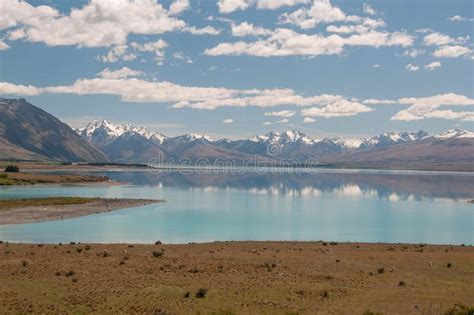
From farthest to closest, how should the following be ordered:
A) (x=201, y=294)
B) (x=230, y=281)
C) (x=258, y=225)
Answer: (x=258, y=225) → (x=230, y=281) → (x=201, y=294)

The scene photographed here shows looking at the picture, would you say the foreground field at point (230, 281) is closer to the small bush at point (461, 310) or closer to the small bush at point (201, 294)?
the small bush at point (201, 294)

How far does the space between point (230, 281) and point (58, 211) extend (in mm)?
74136

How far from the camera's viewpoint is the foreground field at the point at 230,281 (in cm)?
3362

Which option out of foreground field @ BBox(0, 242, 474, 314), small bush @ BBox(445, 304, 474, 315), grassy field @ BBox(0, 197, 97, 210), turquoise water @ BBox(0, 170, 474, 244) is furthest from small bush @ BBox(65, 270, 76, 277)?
grassy field @ BBox(0, 197, 97, 210)

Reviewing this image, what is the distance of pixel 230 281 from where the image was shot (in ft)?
131

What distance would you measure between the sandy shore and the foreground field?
38.2m

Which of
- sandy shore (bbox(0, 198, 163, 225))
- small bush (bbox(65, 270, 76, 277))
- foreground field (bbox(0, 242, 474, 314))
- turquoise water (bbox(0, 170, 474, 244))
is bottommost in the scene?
turquoise water (bbox(0, 170, 474, 244))

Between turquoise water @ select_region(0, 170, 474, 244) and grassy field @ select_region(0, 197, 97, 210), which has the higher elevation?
grassy field @ select_region(0, 197, 97, 210)

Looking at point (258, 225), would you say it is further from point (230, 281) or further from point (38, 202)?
point (230, 281)

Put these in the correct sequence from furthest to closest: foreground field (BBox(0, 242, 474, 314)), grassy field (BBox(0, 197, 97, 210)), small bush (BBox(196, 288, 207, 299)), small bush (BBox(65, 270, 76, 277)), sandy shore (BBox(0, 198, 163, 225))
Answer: grassy field (BBox(0, 197, 97, 210))
sandy shore (BBox(0, 198, 163, 225))
small bush (BBox(65, 270, 76, 277))
small bush (BBox(196, 288, 207, 299))
foreground field (BBox(0, 242, 474, 314))

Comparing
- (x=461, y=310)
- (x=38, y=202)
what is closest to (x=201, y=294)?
(x=461, y=310)

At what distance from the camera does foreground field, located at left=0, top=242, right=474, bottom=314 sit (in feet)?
110

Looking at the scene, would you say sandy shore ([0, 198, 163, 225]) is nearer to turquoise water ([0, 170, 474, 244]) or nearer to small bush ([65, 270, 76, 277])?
turquoise water ([0, 170, 474, 244])

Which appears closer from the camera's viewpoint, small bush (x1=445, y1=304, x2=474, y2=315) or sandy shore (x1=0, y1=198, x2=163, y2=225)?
small bush (x1=445, y1=304, x2=474, y2=315)
